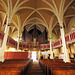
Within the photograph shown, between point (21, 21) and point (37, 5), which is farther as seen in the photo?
point (21, 21)

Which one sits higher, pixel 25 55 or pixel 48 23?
pixel 48 23

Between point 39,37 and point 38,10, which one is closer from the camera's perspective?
point 38,10

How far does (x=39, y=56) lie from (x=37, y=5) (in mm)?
13853

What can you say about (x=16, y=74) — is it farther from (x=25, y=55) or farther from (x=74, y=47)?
(x=74, y=47)

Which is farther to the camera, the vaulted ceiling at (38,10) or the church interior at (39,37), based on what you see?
the vaulted ceiling at (38,10)

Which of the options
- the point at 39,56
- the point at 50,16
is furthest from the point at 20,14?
the point at 39,56

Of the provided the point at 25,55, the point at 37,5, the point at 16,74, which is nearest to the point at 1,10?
the point at 37,5

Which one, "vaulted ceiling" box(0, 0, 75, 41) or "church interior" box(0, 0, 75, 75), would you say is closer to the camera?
"church interior" box(0, 0, 75, 75)

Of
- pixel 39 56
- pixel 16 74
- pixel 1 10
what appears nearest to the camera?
pixel 16 74

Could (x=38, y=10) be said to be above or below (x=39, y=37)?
above

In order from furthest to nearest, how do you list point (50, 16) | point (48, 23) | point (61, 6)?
point (48, 23), point (50, 16), point (61, 6)

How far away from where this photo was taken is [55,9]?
9781mm

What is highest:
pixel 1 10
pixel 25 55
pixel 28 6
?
pixel 28 6

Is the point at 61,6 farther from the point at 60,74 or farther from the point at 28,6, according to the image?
the point at 60,74
